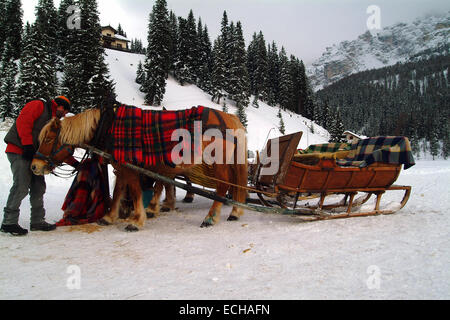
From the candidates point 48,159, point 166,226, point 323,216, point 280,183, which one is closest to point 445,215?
point 323,216

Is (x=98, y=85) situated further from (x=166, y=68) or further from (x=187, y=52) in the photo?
(x=187, y=52)

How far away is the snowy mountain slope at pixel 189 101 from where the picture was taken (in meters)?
34.0

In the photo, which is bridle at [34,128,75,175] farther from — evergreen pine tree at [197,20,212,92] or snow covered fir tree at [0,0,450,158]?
evergreen pine tree at [197,20,212,92]

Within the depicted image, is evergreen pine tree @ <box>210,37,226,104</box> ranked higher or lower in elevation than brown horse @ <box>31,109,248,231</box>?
higher

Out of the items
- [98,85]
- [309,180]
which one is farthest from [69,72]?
[309,180]

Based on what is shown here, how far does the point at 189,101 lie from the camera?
Result: 124 ft

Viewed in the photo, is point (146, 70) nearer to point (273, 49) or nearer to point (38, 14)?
point (38, 14)

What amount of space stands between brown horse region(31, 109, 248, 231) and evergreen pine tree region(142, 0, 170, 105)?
31979 mm

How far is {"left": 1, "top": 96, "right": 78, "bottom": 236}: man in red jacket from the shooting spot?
350 cm

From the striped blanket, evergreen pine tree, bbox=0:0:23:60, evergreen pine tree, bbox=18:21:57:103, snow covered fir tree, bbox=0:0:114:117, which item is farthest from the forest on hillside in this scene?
evergreen pine tree, bbox=0:0:23:60

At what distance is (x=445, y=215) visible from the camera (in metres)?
3.74

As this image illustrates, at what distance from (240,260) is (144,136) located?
2.32m

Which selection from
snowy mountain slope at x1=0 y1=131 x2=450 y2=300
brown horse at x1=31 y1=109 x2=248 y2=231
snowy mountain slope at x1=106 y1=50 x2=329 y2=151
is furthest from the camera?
snowy mountain slope at x1=106 y1=50 x2=329 y2=151

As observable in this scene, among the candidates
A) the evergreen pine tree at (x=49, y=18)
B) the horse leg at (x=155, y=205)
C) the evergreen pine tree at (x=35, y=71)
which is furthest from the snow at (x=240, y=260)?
the evergreen pine tree at (x=49, y=18)
